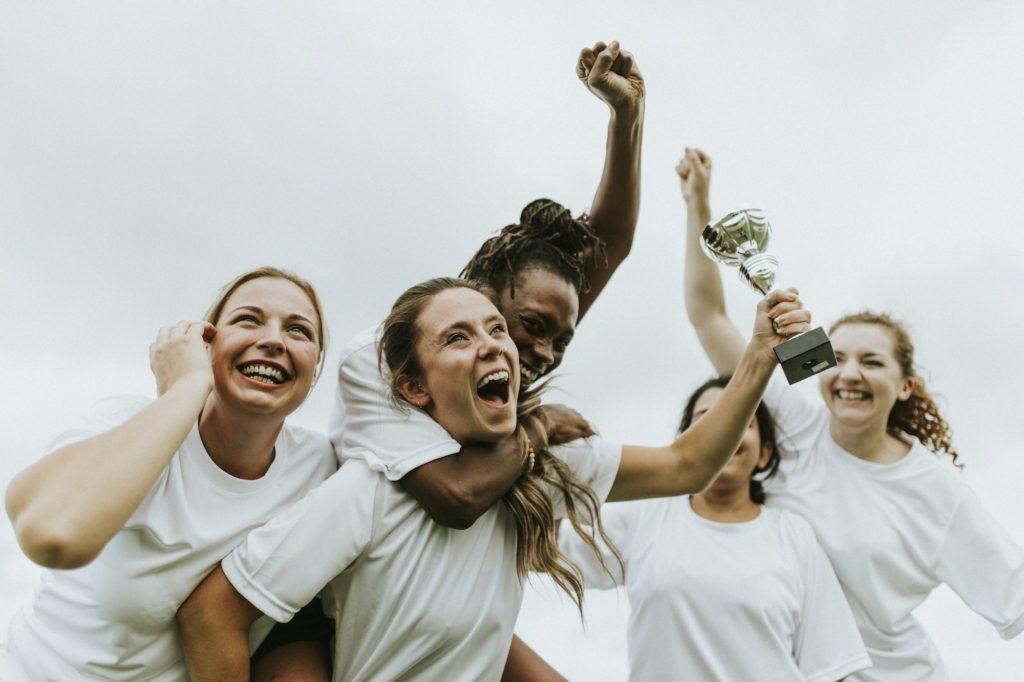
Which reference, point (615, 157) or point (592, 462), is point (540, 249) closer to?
point (615, 157)

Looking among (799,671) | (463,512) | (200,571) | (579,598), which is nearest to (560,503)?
(579,598)

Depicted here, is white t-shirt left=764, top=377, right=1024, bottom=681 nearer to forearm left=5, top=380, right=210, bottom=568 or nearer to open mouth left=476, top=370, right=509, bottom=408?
open mouth left=476, top=370, right=509, bottom=408

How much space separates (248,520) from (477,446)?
71 cm

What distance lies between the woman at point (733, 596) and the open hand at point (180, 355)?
76.1 inches

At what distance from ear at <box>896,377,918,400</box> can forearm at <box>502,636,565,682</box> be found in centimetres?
246

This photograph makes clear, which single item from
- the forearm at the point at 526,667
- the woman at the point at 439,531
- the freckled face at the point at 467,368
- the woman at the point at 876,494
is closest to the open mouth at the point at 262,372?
the woman at the point at 439,531

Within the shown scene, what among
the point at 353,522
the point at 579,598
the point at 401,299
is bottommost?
the point at 579,598

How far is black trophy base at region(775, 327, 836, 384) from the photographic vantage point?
2777mm

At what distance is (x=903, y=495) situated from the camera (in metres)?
4.20

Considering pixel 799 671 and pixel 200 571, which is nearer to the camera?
pixel 200 571

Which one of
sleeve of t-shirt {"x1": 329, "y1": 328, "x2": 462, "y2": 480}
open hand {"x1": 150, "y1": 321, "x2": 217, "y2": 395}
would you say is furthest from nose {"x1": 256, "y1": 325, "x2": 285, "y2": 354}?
sleeve of t-shirt {"x1": 329, "y1": 328, "x2": 462, "y2": 480}

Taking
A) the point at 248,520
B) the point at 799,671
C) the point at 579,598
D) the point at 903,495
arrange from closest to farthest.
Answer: the point at 248,520
the point at 579,598
the point at 799,671
the point at 903,495

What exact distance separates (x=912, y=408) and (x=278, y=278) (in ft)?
11.0

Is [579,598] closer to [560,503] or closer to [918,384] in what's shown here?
[560,503]
